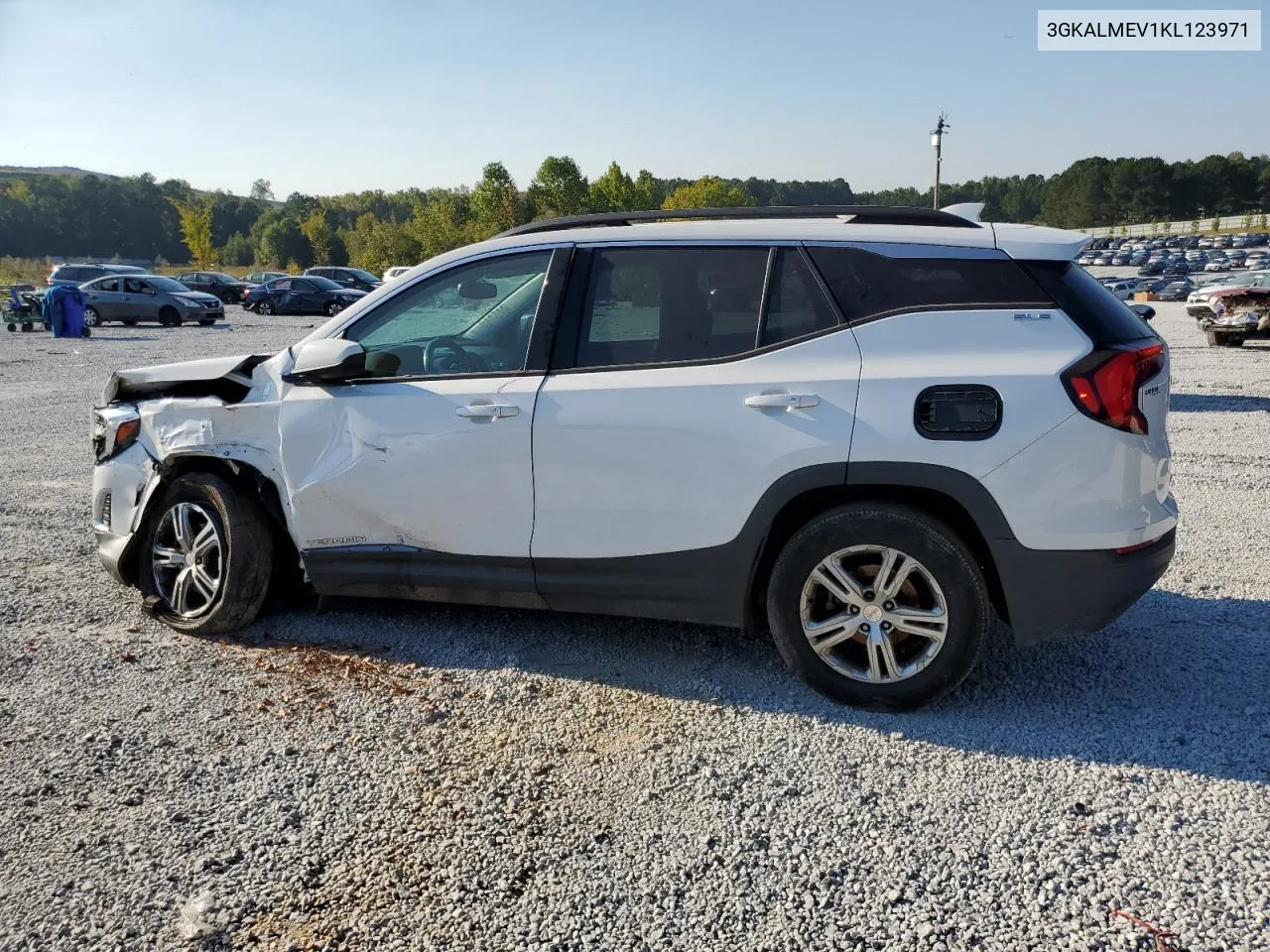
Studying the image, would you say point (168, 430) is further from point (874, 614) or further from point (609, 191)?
point (609, 191)

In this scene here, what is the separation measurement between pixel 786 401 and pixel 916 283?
0.67 m

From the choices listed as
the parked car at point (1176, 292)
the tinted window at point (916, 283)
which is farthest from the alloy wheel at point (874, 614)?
the parked car at point (1176, 292)

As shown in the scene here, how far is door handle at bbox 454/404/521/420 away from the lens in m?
4.00

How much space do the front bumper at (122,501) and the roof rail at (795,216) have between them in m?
2.13

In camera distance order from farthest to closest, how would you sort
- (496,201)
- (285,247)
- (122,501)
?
1. (285,247)
2. (496,201)
3. (122,501)

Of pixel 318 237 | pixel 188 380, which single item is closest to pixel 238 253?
pixel 318 237

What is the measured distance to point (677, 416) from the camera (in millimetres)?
3795

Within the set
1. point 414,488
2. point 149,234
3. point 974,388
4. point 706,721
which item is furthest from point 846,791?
point 149,234

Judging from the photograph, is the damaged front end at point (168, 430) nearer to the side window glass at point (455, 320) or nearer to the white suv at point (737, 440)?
the white suv at point (737, 440)

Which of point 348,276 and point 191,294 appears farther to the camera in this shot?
point 348,276

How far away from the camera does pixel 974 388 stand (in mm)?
3508

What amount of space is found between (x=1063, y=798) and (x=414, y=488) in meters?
2.71

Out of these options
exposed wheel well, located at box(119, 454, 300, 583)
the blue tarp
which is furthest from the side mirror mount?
the blue tarp

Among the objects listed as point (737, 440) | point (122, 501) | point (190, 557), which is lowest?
point (190, 557)
